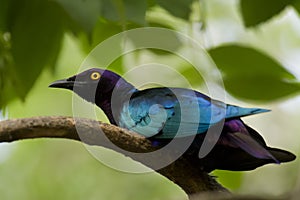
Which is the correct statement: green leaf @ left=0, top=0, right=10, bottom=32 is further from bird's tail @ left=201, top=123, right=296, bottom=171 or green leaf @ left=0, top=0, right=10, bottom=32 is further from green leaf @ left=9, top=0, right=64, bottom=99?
bird's tail @ left=201, top=123, right=296, bottom=171

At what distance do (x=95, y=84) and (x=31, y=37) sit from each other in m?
0.14

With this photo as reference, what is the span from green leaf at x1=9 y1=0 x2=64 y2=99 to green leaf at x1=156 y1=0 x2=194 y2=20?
0.10 metres

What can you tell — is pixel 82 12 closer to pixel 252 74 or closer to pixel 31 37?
pixel 31 37

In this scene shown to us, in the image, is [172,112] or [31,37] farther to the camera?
[31,37]

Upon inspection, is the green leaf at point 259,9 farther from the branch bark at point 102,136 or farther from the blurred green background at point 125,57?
the branch bark at point 102,136

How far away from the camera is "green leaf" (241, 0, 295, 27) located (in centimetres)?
62

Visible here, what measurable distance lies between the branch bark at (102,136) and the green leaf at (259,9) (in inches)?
7.6

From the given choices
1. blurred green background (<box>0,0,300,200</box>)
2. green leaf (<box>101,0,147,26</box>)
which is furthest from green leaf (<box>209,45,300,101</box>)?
green leaf (<box>101,0,147,26</box>)

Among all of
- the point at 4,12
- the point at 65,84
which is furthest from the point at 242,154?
the point at 4,12

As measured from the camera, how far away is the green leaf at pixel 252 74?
0.65 meters

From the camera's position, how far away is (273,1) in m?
0.63

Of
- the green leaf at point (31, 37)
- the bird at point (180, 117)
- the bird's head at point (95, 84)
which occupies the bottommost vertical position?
the bird at point (180, 117)

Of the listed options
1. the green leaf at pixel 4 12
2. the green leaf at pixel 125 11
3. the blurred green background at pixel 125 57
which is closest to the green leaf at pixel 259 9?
the blurred green background at pixel 125 57

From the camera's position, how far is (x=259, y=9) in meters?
0.63
